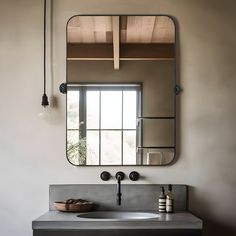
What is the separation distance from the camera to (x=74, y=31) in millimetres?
3443

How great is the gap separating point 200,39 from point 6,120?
53.4 inches

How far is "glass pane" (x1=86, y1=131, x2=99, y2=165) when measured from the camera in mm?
3398

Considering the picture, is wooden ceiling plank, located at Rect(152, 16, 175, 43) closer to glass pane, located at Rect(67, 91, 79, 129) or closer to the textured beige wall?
the textured beige wall

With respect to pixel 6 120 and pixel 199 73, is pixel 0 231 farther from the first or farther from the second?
Answer: pixel 199 73

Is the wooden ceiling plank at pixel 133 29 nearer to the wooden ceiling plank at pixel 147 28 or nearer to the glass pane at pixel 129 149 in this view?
the wooden ceiling plank at pixel 147 28

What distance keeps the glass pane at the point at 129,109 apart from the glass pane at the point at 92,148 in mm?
203

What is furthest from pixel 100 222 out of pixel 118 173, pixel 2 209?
pixel 2 209

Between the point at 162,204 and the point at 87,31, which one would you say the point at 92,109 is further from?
the point at 162,204

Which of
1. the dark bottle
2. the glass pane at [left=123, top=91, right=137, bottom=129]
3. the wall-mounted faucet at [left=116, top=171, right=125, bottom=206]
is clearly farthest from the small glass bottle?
the glass pane at [left=123, top=91, right=137, bottom=129]

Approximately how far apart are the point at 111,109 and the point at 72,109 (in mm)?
251

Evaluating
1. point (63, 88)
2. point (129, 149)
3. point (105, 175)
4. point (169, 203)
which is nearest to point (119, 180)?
point (105, 175)

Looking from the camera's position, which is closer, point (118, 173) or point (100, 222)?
point (100, 222)

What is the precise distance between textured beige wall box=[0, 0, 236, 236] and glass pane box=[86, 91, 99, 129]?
6.5 inches

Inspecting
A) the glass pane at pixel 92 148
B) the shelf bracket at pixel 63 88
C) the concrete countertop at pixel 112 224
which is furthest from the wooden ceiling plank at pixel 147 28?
the concrete countertop at pixel 112 224
